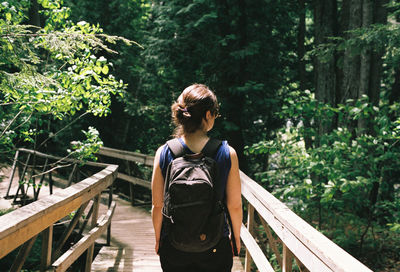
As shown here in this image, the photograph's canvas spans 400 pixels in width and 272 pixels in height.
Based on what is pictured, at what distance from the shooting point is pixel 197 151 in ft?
7.18

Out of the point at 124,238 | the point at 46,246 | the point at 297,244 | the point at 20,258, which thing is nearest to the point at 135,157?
the point at 124,238

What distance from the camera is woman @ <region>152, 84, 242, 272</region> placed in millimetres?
2102

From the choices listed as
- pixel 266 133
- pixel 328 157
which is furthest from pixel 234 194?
pixel 266 133

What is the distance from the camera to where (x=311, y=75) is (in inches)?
523

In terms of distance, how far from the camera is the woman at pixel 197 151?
6.89 ft

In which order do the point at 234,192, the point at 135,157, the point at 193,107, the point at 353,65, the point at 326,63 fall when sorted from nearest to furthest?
the point at 193,107 → the point at 234,192 → the point at 353,65 → the point at 135,157 → the point at 326,63

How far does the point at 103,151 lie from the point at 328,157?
6.66 m

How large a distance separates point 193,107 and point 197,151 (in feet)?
0.89

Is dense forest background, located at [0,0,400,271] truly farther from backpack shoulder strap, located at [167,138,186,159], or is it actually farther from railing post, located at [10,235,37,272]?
backpack shoulder strap, located at [167,138,186,159]

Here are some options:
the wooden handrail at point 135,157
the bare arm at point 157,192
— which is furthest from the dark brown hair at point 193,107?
the wooden handrail at point 135,157

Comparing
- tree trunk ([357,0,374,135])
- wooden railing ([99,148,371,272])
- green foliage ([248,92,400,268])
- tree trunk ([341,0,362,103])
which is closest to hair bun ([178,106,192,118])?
wooden railing ([99,148,371,272])

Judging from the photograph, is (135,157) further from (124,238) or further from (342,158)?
(342,158)

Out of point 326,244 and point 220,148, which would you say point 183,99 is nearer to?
point 220,148

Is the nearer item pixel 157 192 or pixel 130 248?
pixel 157 192
